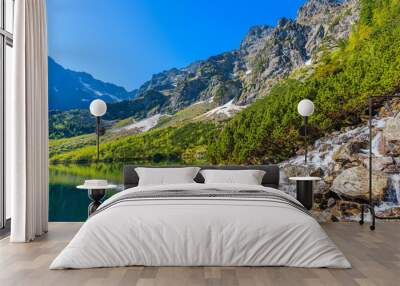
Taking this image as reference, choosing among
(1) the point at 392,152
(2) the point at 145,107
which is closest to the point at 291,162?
(1) the point at 392,152

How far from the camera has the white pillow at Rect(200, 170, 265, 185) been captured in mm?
5945

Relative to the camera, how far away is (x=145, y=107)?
779cm

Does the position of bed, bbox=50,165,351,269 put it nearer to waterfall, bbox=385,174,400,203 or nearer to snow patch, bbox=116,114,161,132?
waterfall, bbox=385,174,400,203

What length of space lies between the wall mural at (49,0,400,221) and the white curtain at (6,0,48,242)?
1978 millimetres

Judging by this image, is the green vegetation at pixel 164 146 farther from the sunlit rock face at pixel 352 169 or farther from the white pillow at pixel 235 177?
the sunlit rock face at pixel 352 169

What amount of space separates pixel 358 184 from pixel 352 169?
0.73 ft

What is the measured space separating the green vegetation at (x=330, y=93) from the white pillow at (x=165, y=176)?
1.14m

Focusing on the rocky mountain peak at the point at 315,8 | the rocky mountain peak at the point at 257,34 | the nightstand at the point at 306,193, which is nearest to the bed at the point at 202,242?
the nightstand at the point at 306,193

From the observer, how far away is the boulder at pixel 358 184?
661 cm

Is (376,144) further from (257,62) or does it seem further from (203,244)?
(203,244)

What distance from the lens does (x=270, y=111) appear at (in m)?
7.17

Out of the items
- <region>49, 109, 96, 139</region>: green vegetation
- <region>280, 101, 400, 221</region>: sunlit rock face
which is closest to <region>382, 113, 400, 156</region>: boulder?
<region>280, 101, 400, 221</region>: sunlit rock face

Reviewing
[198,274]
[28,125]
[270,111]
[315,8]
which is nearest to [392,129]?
[270,111]

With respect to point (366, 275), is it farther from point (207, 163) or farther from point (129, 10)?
point (129, 10)
